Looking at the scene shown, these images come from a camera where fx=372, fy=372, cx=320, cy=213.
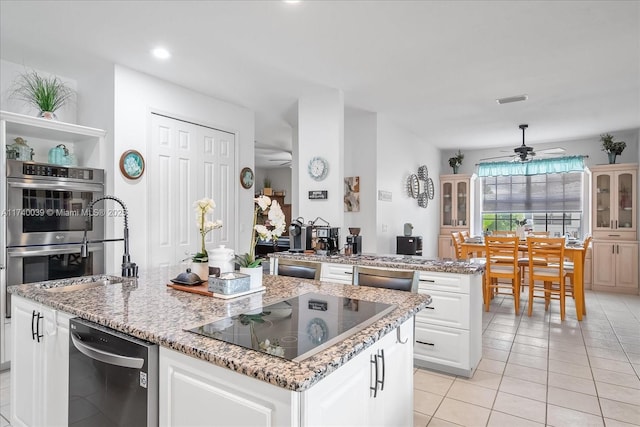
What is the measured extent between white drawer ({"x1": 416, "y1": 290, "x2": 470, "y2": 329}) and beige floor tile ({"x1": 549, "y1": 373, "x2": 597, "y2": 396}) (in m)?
0.77

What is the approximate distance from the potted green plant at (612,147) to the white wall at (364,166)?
403 cm

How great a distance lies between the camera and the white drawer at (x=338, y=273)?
3.28 m

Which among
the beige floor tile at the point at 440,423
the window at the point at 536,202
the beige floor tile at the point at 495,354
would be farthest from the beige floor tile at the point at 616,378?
the window at the point at 536,202

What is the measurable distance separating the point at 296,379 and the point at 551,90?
4432 millimetres

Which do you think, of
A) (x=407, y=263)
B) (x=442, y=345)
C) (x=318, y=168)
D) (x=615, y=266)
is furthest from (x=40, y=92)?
(x=615, y=266)

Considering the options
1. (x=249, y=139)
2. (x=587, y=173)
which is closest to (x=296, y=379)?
(x=249, y=139)

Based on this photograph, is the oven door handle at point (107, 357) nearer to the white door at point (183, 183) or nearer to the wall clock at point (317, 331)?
the wall clock at point (317, 331)

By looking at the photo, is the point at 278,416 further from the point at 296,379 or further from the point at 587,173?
the point at 587,173

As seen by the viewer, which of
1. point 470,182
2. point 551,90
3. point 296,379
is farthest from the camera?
point 470,182

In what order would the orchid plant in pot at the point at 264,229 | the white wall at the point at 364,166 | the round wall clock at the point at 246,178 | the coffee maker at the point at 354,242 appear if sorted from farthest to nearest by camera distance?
1. the white wall at the point at 364,166
2. the round wall clock at the point at 246,178
3. the coffee maker at the point at 354,242
4. the orchid plant in pot at the point at 264,229

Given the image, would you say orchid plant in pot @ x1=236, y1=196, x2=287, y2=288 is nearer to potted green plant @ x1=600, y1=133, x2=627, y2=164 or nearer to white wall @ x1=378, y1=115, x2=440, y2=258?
white wall @ x1=378, y1=115, x2=440, y2=258

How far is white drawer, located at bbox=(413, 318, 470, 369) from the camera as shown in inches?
112

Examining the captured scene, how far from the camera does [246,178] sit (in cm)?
476

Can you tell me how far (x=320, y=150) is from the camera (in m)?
4.07
